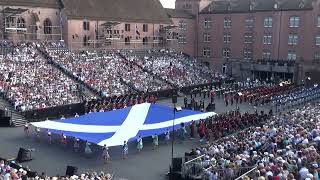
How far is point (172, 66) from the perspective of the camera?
56906 millimetres

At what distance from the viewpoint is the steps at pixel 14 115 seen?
33.3 metres

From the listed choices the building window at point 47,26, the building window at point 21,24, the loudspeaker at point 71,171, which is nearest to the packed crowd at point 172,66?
the building window at point 47,26

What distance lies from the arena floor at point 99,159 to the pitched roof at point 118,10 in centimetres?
2567

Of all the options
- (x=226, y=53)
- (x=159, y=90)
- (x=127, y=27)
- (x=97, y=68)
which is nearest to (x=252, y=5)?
(x=226, y=53)

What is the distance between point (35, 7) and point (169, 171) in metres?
32.3

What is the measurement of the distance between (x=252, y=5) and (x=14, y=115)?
41.9 m

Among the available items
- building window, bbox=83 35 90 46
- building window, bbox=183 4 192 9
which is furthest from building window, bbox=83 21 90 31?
building window, bbox=183 4 192 9

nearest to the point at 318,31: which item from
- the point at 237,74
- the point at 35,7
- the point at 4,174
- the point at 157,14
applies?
the point at 237,74

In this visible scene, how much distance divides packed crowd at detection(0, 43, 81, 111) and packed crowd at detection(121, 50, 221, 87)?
13.6 m

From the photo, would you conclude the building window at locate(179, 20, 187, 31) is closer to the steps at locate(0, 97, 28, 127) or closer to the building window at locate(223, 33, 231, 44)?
the building window at locate(223, 33, 231, 44)

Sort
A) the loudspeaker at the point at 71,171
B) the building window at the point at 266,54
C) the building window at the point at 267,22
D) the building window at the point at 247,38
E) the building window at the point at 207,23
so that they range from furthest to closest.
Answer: the building window at the point at 207,23
the building window at the point at 247,38
the building window at the point at 266,54
the building window at the point at 267,22
the loudspeaker at the point at 71,171

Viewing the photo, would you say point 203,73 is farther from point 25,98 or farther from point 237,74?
point 25,98

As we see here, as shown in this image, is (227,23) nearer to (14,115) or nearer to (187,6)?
(187,6)

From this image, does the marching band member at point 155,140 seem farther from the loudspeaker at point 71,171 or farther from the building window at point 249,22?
the building window at point 249,22
